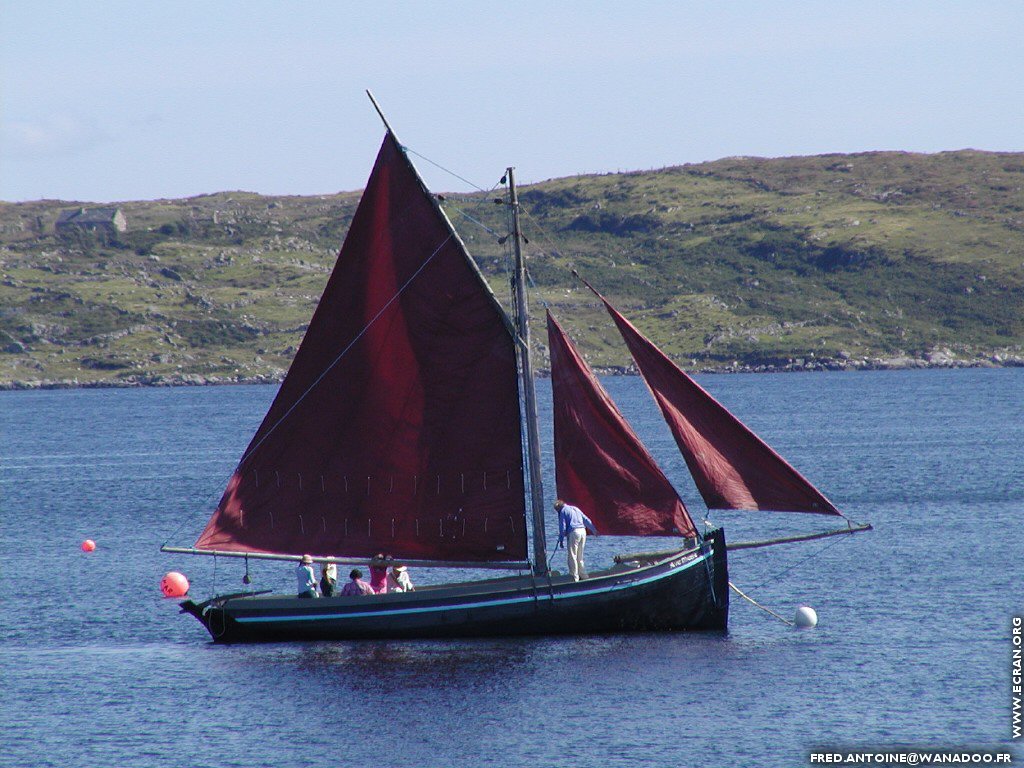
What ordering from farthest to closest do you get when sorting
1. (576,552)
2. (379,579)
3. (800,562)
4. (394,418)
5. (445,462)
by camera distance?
(800,562), (379,579), (394,418), (445,462), (576,552)

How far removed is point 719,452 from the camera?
39188 mm

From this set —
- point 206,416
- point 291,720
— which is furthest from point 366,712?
point 206,416

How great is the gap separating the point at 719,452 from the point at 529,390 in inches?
213

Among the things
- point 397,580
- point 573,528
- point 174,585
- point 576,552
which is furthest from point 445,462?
point 174,585

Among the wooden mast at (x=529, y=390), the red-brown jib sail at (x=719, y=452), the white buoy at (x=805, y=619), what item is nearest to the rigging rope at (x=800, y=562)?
the white buoy at (x=805, y=619)

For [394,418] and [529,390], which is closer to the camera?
[529,390]

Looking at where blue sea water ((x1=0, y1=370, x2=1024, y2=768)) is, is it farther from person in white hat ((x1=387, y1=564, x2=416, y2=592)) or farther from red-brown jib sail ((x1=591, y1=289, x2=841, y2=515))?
red-brown jib sail ((x1=591, y1=289, x2=841, y2=515))

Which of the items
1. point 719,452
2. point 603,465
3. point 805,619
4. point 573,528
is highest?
point 719,452

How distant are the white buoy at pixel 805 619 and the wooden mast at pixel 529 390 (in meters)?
8.46

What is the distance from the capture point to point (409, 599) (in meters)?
41.2

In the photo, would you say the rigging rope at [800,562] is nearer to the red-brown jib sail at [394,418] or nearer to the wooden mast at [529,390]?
the wooden mast at [529,390]

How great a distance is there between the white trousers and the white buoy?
749 cm

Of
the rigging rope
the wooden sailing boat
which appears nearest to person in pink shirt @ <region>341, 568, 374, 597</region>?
the wooden sailing boat

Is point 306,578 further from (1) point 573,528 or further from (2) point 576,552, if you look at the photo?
(1) point 573,528
